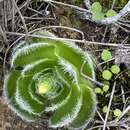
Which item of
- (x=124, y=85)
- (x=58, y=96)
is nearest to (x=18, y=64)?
(x=58, y=96)

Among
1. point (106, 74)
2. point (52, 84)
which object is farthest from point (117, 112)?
point (52, 84)

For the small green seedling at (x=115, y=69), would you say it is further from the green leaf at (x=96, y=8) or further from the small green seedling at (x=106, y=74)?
the green leaf at (x=96, y=8)

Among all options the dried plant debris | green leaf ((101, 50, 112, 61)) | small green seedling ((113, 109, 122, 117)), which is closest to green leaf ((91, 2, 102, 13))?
the dried plant debris

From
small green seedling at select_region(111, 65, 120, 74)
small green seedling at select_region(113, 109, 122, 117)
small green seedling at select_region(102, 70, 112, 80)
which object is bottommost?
small green seedling at select_region(113, 109, 122, 117)

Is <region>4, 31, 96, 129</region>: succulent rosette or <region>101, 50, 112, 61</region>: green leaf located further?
<region>101, 50, 112, 61</region>: green leaf

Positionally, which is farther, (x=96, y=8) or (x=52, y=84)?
(x=96, y=8)


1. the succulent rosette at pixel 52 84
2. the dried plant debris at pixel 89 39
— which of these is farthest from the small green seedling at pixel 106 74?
the succulent rosette at pixel 52 84

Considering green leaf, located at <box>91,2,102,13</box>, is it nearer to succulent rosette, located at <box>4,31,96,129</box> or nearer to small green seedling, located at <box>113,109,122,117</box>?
succulent rosette, located at <box>4,31,96,129</box>

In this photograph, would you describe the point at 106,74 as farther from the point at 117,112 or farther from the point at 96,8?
the point at 96,8

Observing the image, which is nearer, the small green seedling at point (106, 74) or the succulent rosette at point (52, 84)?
the succulent rosette at point (52, 84)
